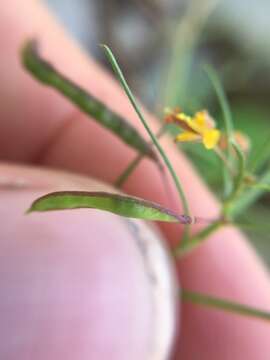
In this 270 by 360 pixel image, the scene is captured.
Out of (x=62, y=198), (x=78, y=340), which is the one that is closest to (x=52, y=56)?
(x=78, y=340)

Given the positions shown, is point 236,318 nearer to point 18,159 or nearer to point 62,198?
point 18,159

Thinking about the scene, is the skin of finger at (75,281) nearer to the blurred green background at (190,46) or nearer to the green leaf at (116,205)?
the green leaf at (116,205)

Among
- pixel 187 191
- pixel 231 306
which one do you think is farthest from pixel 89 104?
pixel 187 191

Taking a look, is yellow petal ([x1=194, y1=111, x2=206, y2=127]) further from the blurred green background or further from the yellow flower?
the blurred green background

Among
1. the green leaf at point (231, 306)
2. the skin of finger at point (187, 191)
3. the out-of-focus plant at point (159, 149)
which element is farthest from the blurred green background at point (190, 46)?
the out-of-focus plant at point (159, 149)

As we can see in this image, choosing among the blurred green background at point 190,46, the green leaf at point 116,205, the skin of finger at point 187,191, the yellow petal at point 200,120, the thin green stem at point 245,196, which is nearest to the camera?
the green leaf at point 116,205
